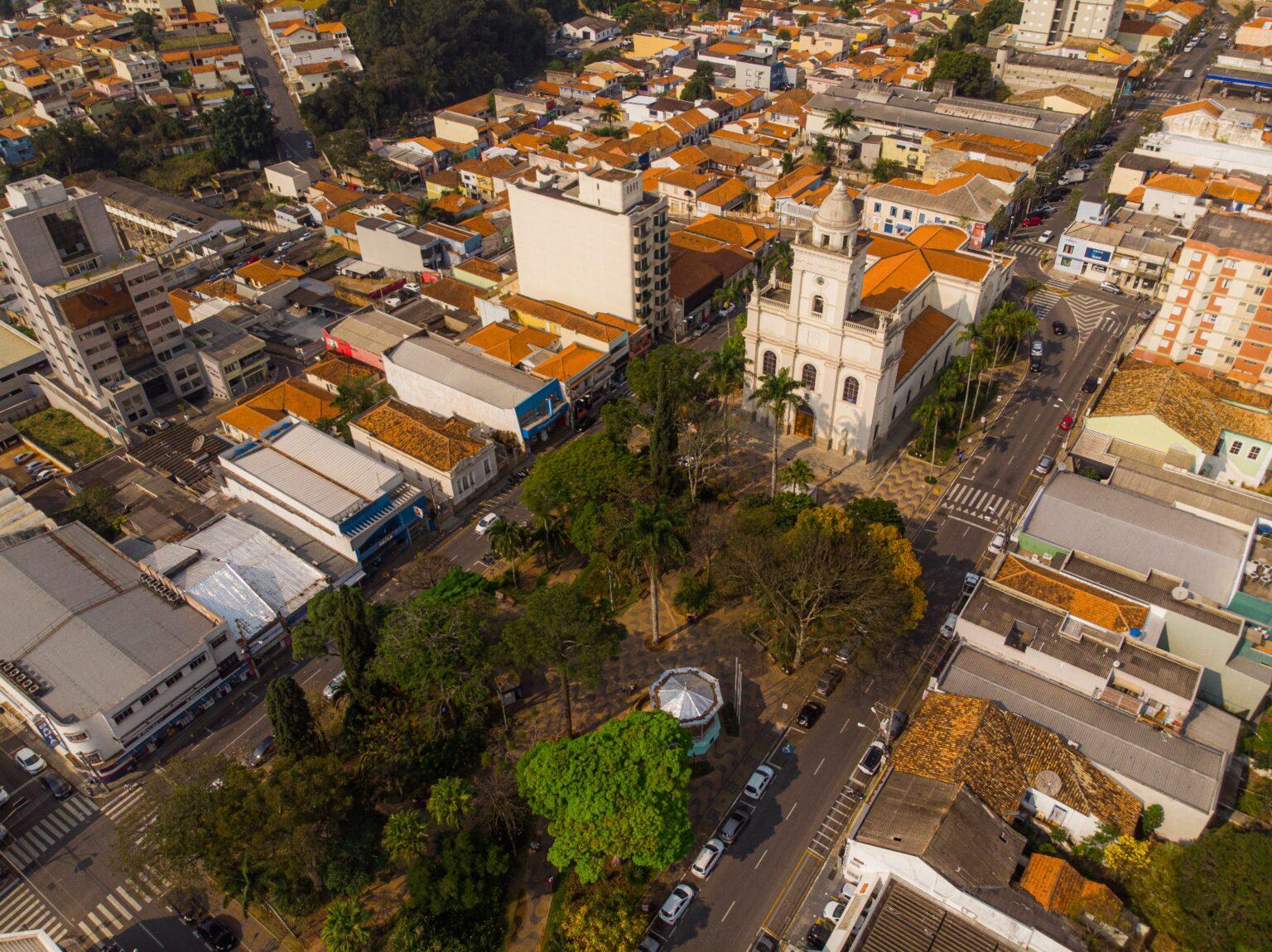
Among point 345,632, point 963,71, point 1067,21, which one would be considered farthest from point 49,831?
point 1067,21

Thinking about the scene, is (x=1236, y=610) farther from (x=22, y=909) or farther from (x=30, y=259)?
(x=30, y=259)

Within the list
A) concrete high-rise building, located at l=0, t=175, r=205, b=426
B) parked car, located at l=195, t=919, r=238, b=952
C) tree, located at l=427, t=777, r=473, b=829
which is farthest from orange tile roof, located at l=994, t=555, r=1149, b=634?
concrete high-rise building, located at l=0, t=175, r=205, b=426

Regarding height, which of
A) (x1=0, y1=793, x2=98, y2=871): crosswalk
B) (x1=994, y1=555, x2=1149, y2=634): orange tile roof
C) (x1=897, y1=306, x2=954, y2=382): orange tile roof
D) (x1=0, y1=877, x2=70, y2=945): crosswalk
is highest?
(x1=897, y1=306, x2=954, y2=382): orange tile roof

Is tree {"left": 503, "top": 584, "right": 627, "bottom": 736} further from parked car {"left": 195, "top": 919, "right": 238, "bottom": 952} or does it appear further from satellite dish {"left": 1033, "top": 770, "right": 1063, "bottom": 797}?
satellite dish {"left": 1033, "top": 770, "right": 1063, "bottom": 797}

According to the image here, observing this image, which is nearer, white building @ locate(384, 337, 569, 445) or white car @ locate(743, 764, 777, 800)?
white car @ locate(743, 764, 777, 800)

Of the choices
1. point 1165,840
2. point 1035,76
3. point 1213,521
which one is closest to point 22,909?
point 1165,840

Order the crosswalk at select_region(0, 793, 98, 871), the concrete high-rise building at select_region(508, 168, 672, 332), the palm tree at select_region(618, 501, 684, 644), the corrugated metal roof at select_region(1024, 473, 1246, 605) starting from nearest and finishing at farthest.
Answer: the crosswalk at select_region(0, 793, 98, 871), the palm tree at select_region(618, 501, 684, 644), the corrugated metal roof at select_region(1024, 473, 1246, 605), the concrete high-rise building at select_region(508, 168, 672, 332)

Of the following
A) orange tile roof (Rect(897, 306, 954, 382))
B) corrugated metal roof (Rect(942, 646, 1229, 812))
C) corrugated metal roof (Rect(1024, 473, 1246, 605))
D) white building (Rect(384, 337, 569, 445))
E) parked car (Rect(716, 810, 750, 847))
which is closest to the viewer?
corrugated metal roof (Rect(942, 646, 1229, 812))
